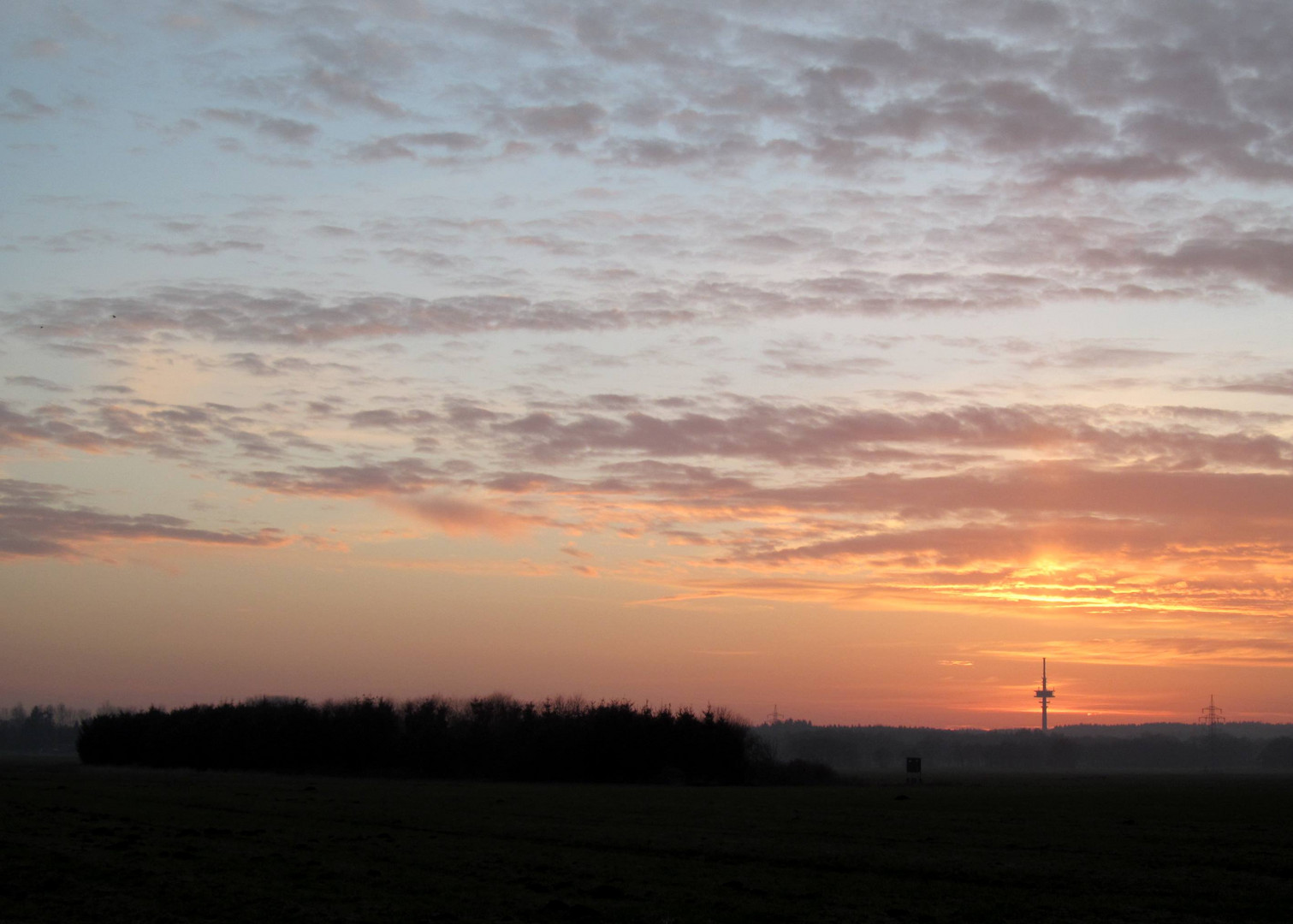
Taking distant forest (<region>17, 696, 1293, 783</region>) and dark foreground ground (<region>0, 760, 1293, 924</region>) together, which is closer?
dark foreground ground (<region>0, 760, 1293, 924</region>)

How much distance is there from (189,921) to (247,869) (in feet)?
21.6

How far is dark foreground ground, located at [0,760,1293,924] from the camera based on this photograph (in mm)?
19734

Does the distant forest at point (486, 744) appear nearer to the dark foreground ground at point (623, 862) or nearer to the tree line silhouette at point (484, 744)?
the tree line silhouette at point (484, 744)

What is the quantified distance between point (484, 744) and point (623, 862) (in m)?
71.7

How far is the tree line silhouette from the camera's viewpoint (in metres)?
93.8

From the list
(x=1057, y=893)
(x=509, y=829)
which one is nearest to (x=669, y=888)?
(x=1057, y=893)

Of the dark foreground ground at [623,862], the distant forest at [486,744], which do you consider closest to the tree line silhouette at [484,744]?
the distant forest at [486,744]

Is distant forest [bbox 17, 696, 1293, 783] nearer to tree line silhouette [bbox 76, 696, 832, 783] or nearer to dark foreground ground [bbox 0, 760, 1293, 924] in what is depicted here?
tree line silhouette [bbox 76, 696, 832, 783]

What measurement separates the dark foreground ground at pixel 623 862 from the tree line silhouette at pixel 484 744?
150 ft

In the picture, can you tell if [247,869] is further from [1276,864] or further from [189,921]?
[1276,864]

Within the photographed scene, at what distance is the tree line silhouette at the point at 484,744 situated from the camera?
9381 centimetres

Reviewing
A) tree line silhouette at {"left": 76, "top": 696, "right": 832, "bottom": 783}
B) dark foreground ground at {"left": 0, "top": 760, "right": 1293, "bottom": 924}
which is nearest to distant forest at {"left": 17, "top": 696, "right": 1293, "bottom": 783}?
tree line silhouette at {"left": 76, "top": 696, "right": 832, "bottom": 783}

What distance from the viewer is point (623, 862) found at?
27000 mm

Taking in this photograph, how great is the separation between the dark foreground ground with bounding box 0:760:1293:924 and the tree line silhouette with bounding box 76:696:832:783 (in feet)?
150
